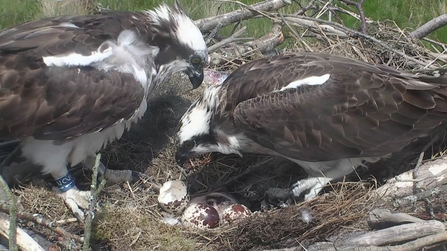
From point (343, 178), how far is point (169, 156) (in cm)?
140

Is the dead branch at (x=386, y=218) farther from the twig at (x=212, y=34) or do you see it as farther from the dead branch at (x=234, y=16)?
the dead branch at (x=234, y=16)

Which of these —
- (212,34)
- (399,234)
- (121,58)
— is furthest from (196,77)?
(399,234)

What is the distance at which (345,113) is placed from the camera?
4262mm

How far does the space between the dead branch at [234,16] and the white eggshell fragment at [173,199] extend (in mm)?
1713

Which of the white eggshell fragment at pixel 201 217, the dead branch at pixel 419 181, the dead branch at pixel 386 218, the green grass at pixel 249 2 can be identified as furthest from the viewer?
the green grass at pixel 249 2

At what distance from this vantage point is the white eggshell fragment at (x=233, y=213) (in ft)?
14.5

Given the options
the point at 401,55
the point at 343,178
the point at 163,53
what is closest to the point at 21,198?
the point at 163,53

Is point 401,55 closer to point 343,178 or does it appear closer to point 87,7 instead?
point 343,178

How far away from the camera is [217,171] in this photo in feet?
16.5

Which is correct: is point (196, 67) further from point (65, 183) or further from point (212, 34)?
point (65, 183)

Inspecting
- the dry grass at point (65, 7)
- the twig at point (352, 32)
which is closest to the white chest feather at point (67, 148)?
the twig at point (352, 32)

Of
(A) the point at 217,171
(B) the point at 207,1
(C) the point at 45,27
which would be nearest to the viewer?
(C) the point at 45,27

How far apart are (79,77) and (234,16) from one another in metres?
2.17

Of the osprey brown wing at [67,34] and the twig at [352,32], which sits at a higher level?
the osprey brown wing at [67,34]
